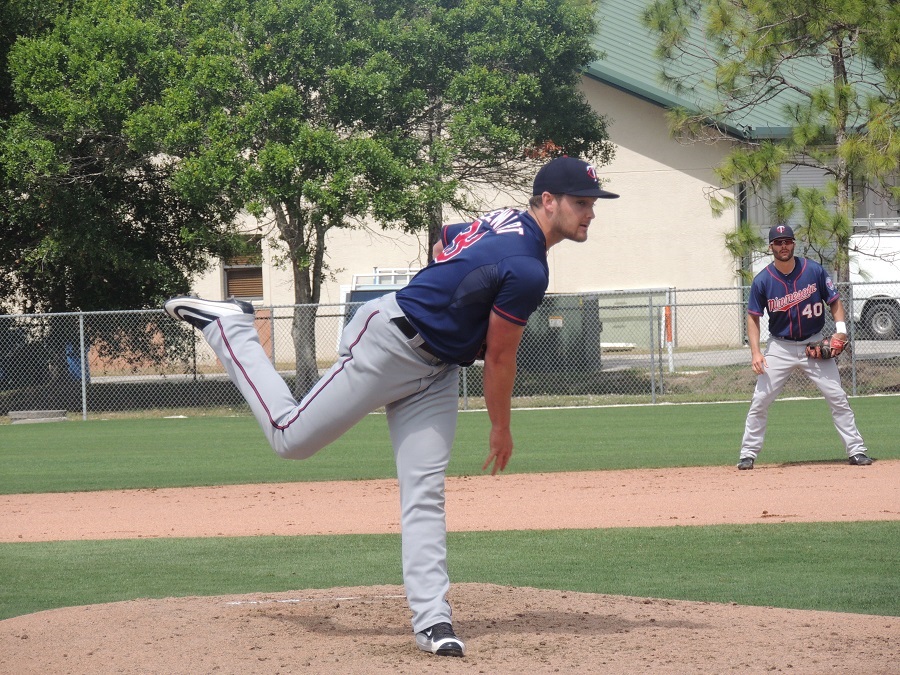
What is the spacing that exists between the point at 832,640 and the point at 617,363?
69.2 feet

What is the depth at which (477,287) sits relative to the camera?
445 cm

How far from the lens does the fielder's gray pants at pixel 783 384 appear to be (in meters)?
10.6

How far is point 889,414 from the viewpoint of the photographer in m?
15.9

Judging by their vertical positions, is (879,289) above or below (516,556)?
above

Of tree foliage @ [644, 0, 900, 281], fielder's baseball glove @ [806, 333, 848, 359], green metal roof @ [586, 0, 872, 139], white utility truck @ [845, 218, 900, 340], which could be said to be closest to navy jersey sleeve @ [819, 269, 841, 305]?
fielder's baseball glove @ [806, 333, 848, 359]

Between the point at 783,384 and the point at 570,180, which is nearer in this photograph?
the point at 570,180


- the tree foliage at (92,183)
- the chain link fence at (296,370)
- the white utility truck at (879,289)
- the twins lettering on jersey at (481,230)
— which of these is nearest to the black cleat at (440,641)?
the twins lettering on jersey at (481,230)

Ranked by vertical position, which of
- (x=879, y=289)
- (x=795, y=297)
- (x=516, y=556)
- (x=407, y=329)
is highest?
(x=879, y=289)

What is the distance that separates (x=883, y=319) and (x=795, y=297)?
17.9 m

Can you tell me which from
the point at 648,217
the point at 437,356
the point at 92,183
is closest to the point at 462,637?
the point at 437,356

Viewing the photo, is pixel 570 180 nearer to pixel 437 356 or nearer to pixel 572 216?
pixel 572 216

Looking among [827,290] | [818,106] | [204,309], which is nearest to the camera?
[204,309]

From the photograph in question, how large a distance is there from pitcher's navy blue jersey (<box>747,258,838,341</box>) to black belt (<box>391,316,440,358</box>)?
21.8 feet

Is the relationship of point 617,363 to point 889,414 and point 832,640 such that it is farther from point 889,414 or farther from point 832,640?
point 832,640
